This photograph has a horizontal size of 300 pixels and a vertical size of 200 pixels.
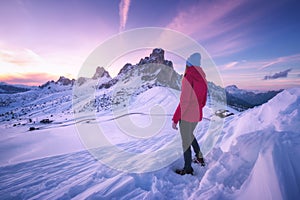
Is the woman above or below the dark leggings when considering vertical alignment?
above

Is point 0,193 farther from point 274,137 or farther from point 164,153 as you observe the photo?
point 274,137

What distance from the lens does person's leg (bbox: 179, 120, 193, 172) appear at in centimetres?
273

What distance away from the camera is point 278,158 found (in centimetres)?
175

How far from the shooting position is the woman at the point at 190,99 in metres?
2.64

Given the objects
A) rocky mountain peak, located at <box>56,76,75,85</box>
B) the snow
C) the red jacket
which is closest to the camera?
the snow

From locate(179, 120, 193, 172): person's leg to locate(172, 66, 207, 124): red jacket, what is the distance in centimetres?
13

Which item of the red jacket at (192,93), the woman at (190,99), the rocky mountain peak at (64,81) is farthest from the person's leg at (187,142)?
the rocky mountain peak at (64,81)

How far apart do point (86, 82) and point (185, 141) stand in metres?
115

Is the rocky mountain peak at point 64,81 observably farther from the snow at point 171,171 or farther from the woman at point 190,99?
the woman at point 190,99

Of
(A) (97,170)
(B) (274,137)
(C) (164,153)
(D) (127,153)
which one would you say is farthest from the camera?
(D) (127,153)

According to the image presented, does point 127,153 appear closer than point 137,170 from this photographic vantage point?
No

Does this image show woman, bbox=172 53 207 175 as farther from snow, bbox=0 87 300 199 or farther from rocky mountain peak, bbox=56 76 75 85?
rocky mountain peak, bbox=56 76 75 85

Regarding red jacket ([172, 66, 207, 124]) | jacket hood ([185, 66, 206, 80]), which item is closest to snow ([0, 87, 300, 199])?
red jacket ([172, 66, 207, 124])

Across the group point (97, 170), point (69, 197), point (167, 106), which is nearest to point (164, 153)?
point (97, 170)
